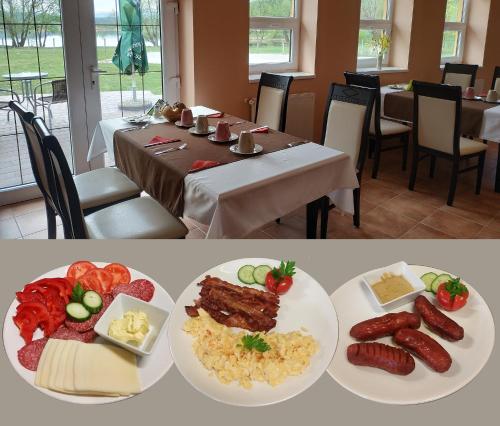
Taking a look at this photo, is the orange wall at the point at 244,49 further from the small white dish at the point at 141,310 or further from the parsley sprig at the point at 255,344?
the parsley sprig at the point at 255,344

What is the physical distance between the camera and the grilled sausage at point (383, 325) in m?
1.01

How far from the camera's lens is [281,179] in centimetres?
196

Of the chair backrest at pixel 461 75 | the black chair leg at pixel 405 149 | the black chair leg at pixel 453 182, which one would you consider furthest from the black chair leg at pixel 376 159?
the chair backrest at pixel 461 75

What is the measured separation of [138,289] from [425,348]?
63cm

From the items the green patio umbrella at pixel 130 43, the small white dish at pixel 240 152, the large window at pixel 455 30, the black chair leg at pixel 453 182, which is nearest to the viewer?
the small white dish at pixel 240 152

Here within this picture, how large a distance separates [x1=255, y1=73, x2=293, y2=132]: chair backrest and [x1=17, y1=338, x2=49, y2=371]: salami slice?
235 centimetres

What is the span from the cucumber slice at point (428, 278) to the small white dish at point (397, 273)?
3 cm

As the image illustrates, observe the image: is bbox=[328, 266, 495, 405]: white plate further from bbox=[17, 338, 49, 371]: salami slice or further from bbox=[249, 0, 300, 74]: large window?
bbox=[249, 0, 300, 74]: large window

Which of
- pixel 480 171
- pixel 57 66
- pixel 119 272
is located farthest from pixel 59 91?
pixel 480 171

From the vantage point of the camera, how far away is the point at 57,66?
3.27 meters

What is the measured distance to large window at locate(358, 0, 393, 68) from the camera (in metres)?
4.96

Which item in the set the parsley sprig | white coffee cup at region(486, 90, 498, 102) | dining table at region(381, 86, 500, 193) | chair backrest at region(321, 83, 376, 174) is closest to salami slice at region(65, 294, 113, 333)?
the parsley sprig

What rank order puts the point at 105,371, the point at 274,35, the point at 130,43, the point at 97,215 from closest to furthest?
the point at 105,371
the point at 97,215
the point at 130,43
the point at 274,35

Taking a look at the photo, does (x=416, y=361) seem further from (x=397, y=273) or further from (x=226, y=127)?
(x=226, y=127)
